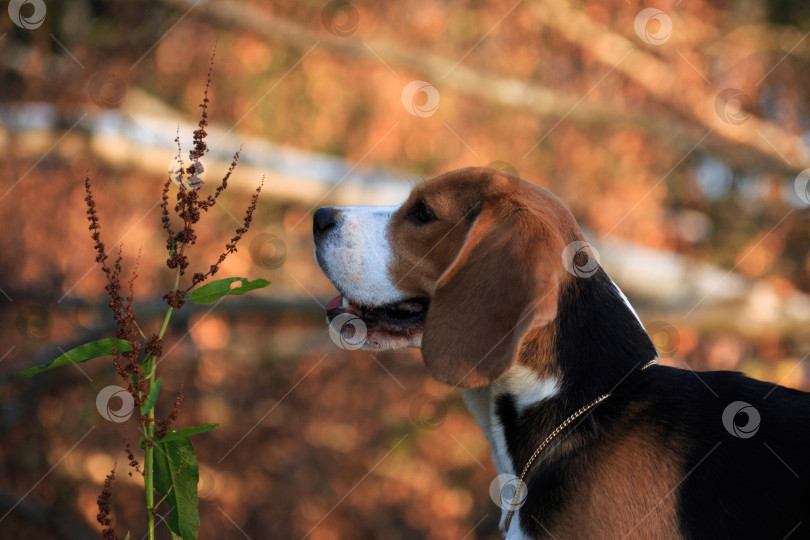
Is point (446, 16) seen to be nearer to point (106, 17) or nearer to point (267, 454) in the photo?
point (106, 17)

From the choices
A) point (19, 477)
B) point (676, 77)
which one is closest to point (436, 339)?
point (19, 477)

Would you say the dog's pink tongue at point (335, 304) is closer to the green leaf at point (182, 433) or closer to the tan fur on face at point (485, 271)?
the tan fur on face at point (485, 271)

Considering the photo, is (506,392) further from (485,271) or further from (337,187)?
(337,187)

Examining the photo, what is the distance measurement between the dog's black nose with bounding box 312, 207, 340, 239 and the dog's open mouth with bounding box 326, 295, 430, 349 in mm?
326

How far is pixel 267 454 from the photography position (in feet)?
26.5

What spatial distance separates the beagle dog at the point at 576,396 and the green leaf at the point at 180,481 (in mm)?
904

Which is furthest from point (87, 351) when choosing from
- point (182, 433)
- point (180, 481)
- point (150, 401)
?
point (180, 481)

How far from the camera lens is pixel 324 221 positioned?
323cm

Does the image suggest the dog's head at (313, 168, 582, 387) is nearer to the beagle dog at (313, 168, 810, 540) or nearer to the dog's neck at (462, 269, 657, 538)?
the beagle dog at (313, 168, 810, 540)

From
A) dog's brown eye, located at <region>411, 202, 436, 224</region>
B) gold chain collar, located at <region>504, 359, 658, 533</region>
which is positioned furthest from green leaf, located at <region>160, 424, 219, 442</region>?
dog's brown eye, located at <region>411, 202, 436, 224</region>

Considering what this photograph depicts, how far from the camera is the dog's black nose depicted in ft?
10.6

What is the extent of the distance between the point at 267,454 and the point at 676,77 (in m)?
7.58

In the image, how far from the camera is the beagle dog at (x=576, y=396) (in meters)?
2.39

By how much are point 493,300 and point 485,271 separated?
126 millimetres
